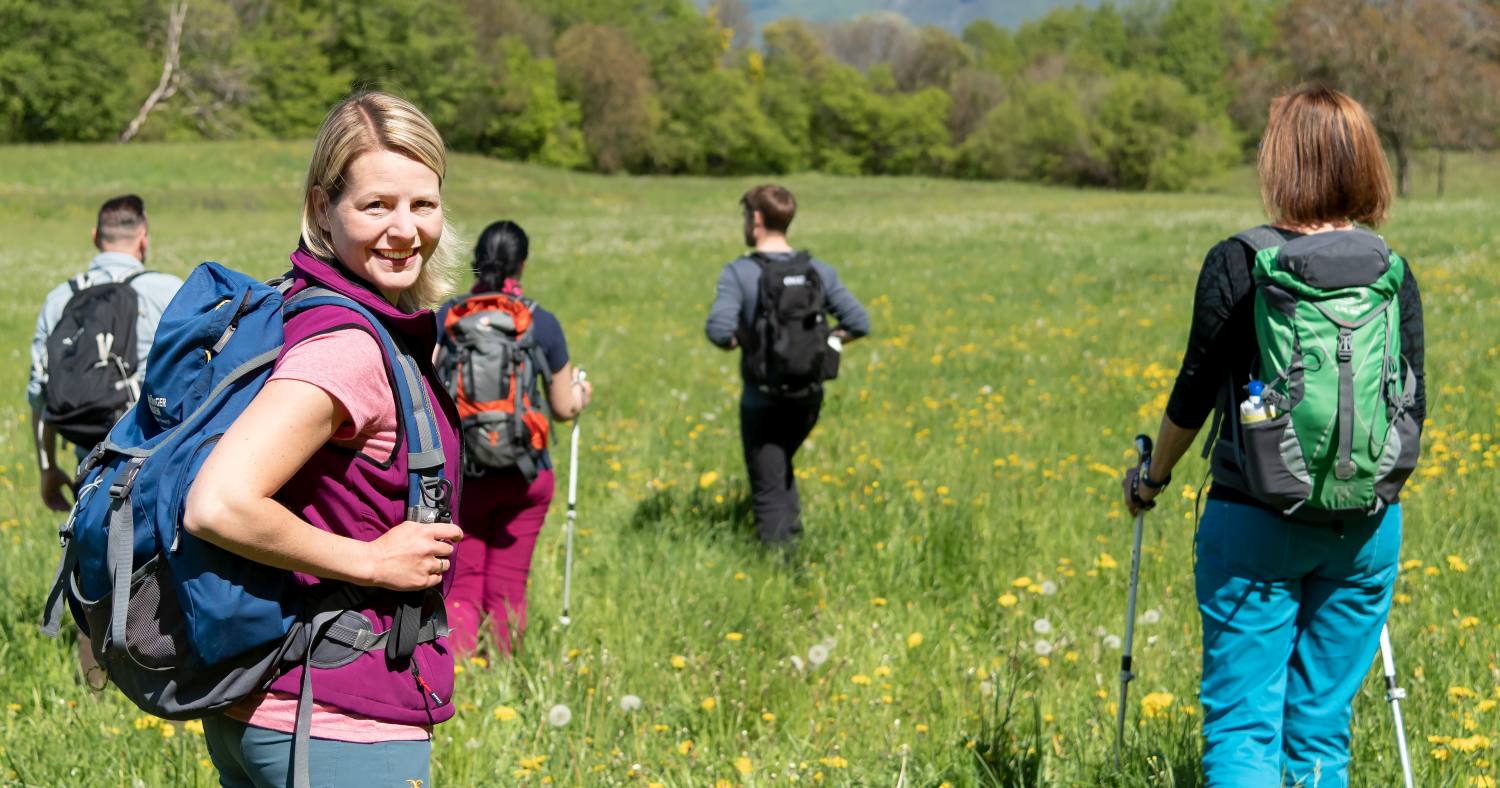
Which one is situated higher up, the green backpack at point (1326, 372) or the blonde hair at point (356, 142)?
the blonde hair at point (356, 142)

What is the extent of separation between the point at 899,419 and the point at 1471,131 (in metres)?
58.5

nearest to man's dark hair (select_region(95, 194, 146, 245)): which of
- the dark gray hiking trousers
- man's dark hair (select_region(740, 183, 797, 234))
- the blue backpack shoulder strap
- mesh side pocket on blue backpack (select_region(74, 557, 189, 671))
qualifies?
man's dark hair (select_region(740, 183, 797, 234))

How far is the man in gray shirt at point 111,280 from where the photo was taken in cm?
520

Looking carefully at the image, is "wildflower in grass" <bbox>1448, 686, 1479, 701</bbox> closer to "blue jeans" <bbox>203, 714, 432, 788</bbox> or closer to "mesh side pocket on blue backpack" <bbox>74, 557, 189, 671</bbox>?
"blue jeans" <bbox>203, 714, 432, 788</bbox>

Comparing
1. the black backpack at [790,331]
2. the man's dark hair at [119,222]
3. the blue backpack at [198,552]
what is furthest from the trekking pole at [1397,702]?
the man's dark hair at [119,222]

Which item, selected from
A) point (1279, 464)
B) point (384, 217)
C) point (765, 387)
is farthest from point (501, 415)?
point (1279, 464)

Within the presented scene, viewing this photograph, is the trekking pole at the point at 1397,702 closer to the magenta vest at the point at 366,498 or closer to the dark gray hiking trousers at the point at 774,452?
the magenta vest at the point at 366,498

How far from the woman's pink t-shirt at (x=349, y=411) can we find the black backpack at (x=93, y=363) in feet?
11.0

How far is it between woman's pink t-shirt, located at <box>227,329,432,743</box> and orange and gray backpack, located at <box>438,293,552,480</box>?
2.90 m

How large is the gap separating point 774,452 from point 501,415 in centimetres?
188

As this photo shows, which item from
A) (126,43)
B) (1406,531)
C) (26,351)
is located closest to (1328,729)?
(1406,531)

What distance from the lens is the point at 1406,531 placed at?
641 cm

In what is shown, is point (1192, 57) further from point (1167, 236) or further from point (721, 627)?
point (721, 627)

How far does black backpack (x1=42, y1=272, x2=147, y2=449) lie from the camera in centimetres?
507
